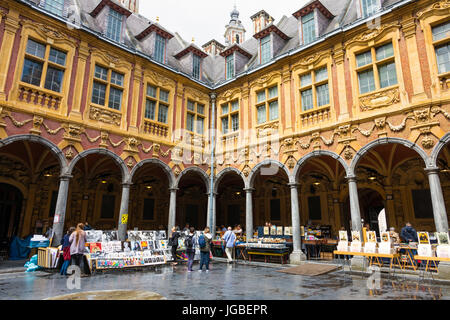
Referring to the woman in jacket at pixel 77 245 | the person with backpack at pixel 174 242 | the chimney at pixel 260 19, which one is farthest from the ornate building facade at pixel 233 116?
the chimney at pixel 260 19

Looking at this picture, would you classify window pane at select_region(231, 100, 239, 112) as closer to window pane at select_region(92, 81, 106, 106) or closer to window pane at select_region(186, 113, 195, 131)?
window pane at select_region(186, 113, 195, 131)

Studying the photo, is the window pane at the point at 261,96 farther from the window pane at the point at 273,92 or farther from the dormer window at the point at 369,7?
the dormer window at the point at 369,7

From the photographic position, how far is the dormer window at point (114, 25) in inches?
501

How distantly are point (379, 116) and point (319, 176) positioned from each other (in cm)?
584

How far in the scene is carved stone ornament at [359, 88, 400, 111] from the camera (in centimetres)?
980

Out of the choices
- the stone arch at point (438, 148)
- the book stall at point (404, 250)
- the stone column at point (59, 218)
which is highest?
the stone arch at point (438, 148)

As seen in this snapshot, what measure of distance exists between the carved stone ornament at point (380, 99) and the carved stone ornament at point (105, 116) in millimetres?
9933

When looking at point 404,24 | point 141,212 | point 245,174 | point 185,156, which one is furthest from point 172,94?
point 404,24

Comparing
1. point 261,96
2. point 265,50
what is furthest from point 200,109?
point 265,50

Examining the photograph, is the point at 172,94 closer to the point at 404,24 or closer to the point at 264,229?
the point at 264,229

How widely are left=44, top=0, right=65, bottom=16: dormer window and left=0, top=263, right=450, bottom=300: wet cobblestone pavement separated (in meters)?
9.75

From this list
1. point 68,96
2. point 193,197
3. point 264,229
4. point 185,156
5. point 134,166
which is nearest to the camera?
point 68,96

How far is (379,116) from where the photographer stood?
9969 mm

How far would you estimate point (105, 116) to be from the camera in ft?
38.3
